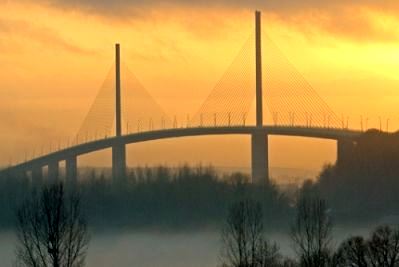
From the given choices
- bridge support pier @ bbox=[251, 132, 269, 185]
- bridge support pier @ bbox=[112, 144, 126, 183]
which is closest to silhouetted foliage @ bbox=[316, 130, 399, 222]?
bridge support pier @ bbox=[251, 132, 269, 185]

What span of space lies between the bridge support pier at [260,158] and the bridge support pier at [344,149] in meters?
2.23

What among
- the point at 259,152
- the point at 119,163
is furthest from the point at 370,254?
the point at 119,163

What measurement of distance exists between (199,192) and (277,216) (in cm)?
476

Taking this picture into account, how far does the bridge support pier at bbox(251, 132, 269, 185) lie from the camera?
1989 inches

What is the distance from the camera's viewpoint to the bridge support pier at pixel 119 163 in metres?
52.8

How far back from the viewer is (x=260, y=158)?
50875 mm

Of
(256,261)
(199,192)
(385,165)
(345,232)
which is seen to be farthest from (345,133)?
(256,261)

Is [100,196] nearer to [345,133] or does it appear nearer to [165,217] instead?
[165,217]

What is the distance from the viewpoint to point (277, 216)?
158 feet

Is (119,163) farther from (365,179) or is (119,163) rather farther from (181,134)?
(365,179)

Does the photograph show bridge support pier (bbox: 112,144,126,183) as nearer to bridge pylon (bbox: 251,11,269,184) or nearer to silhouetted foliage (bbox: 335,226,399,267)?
bridge pylon (bbox: 251,11,269,184)

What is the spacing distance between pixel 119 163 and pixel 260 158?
492cm

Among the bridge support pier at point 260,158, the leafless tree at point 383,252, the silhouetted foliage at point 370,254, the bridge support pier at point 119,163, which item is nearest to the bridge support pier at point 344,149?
the bridge support pier at point 260,158

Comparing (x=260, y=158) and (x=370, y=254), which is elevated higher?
(x=260, y=158)
